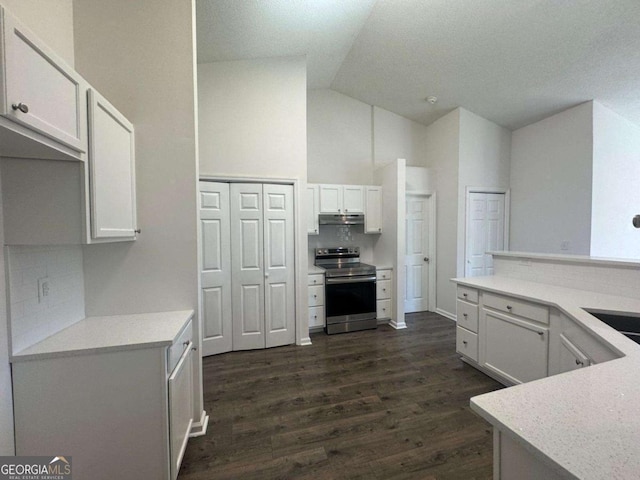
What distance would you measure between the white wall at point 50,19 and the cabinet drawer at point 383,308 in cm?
391

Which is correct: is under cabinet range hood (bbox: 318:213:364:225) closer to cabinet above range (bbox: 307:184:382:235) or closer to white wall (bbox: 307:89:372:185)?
cabinet above range (bbox: 307:184:382:235)

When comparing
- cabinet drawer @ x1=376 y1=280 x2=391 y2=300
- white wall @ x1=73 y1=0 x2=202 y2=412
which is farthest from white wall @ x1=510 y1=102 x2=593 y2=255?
white wall @ x1=73 y1=0 x2=202 y2=412

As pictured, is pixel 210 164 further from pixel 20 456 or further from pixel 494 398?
pixel 494 398

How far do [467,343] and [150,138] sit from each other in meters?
3.24

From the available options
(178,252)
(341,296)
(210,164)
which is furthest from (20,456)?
(341,296)

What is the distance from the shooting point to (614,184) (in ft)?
11.7

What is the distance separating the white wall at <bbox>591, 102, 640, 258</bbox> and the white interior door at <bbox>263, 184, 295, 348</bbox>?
12.7ft

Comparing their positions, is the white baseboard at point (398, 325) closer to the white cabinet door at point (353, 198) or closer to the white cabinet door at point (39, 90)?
the white cabinet door at point (353, 198)

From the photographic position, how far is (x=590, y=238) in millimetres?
3445

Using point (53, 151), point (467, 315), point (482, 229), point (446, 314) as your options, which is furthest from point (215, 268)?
point (482, 229)

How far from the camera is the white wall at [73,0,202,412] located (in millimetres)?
1757

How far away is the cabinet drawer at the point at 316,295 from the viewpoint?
3.66 m

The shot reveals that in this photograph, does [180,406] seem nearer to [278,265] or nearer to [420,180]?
[278,265]

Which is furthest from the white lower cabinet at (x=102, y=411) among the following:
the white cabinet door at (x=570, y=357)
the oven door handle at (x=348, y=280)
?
the oven door handle at (x=348, y=280)
